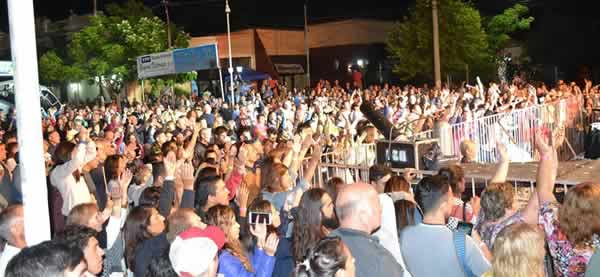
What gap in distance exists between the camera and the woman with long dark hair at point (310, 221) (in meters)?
5.45

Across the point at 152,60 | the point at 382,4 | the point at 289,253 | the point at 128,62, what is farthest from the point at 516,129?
the point at 382,4

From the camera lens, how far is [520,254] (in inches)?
172

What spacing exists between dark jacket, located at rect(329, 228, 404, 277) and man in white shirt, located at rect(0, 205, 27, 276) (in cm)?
224

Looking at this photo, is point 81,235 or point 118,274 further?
point 118,274

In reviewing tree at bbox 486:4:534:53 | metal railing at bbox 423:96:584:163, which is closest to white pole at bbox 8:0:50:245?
metal railing at bbox 423:96:584:163

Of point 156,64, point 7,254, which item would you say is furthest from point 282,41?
point 7,254

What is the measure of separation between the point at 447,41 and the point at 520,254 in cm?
4298

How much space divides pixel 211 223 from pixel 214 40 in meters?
44.4

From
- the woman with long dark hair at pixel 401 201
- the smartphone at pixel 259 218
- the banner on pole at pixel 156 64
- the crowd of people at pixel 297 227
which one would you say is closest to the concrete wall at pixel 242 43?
the banner on pole at pixel 156 64

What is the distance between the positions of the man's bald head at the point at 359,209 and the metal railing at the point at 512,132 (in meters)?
8.99

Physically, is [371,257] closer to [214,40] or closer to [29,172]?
[29,172]

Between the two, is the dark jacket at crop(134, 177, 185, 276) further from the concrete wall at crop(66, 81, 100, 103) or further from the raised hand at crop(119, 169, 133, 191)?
the concrete wall at crop(66, 81, 100, 103)

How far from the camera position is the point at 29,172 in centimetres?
458

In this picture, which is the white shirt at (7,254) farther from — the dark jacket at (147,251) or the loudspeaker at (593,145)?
the loudspeaker at (593,145)
